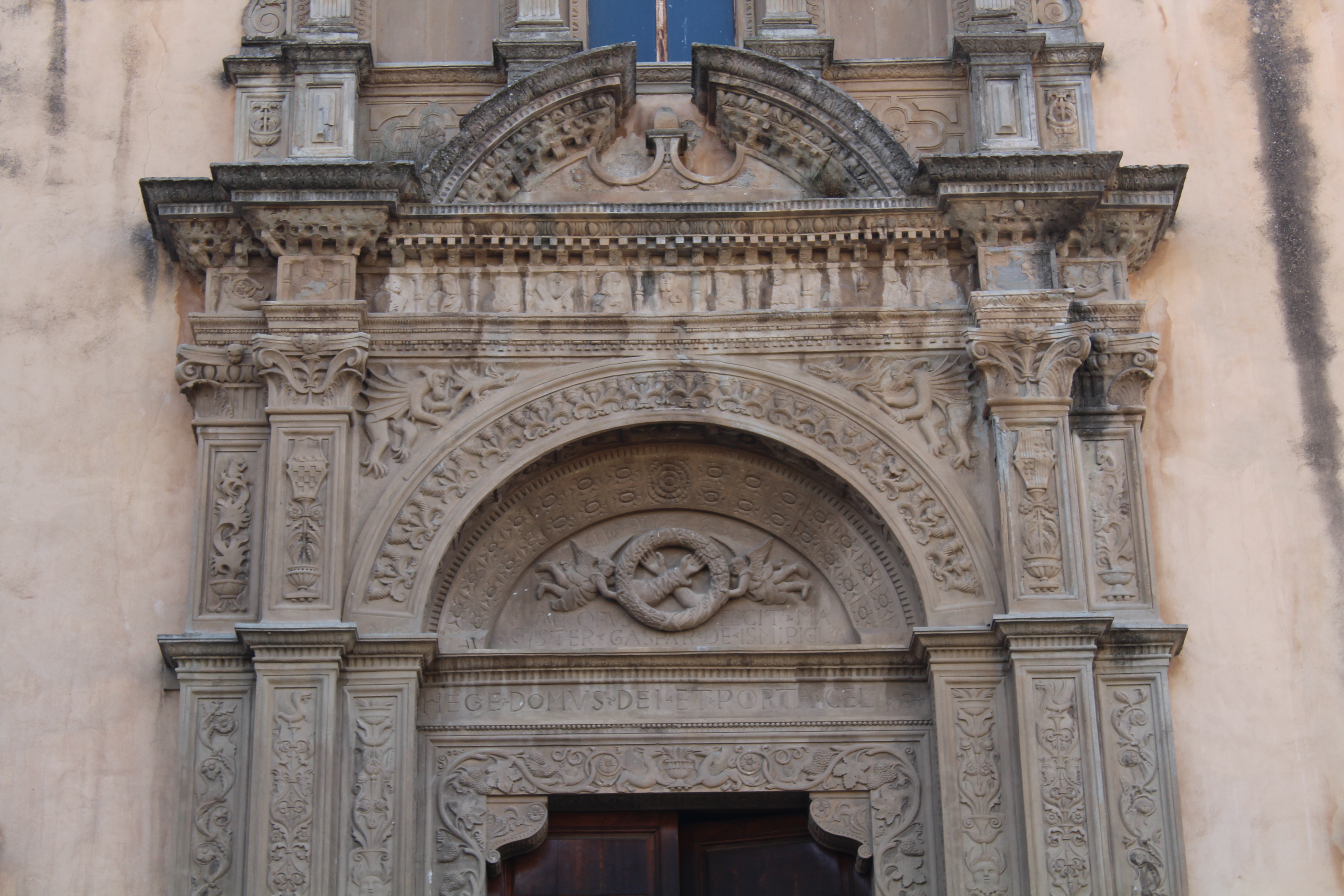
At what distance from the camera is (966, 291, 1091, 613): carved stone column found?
10250 millimetres

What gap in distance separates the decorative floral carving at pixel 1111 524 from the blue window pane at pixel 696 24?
3.73 metres

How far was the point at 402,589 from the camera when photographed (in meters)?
10.5

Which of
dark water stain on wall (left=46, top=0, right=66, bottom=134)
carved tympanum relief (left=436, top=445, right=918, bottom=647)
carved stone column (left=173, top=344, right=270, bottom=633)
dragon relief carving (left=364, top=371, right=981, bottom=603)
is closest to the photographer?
carved stone column (left=173, top=344, right=270, bottom=633)

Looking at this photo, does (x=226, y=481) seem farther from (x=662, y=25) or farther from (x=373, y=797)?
(x=662, y=25)

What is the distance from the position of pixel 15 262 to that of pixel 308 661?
330 cm

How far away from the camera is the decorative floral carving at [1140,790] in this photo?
9.84m

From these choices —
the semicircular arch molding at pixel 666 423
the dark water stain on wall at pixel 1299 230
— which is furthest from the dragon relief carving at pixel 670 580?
the dark water stain on wall at pixel 1299 230

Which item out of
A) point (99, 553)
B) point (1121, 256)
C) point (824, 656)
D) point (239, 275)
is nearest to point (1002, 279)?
point (1121, 256)

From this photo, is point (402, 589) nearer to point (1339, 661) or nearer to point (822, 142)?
point (822, 142)

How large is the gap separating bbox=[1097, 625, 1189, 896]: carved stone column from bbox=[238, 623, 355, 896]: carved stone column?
13.6 ft

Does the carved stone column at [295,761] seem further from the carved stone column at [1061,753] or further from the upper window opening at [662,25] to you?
the upper window opening at [662,25]

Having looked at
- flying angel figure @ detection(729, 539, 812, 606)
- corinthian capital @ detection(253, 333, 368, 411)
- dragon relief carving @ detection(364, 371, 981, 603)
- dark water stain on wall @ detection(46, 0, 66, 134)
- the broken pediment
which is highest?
dark water stain on wall @ detection(46, 0, 66, 134)

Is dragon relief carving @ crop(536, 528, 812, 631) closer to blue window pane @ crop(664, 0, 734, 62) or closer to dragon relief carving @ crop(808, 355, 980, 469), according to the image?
dragon relief carving @ crop(808, 355, 980, 469)

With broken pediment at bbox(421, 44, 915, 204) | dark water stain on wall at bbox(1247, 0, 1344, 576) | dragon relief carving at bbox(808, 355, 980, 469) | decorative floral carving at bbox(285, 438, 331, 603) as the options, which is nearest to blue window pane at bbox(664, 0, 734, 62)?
broken pediment at bbox(421, 44, 915, 204)
